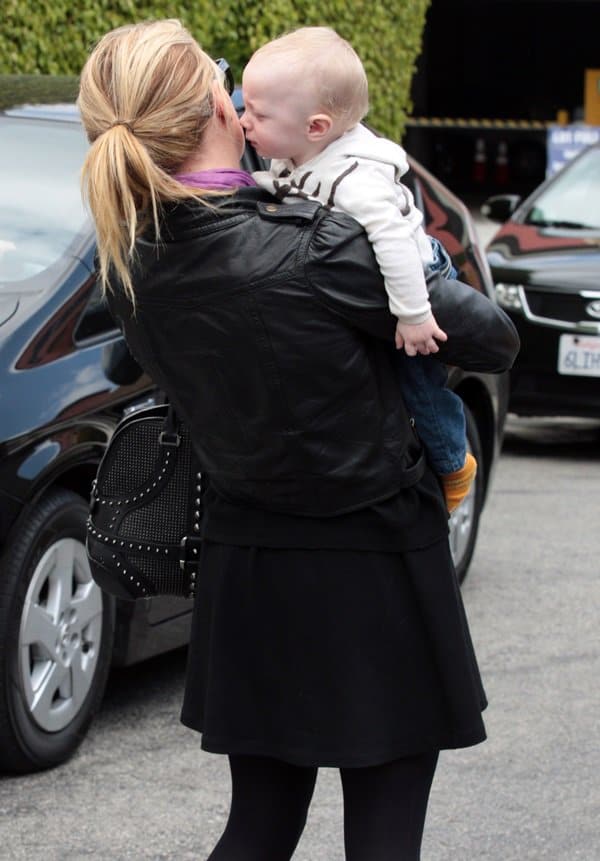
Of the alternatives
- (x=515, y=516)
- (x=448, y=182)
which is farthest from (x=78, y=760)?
(x=448, y=182)

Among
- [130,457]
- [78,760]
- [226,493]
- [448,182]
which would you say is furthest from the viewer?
[448,182]

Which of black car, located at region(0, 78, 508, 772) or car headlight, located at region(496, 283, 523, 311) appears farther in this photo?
car headlight, located at region(496, 283, 523, 311)

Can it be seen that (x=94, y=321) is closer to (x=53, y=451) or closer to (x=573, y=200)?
(x=53, y=451)

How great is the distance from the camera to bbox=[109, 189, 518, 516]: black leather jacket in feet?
7.77

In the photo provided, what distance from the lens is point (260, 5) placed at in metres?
9.92

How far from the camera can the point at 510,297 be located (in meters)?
9.08

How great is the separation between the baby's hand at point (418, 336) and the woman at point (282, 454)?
24 millimetres

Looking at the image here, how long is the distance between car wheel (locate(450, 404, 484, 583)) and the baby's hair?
136 inches

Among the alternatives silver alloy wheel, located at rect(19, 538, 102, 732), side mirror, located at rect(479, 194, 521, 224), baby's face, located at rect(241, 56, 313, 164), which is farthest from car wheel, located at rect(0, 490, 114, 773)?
side mirror, located at rect(479, 194, 521, 224)

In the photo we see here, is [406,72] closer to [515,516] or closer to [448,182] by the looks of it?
[515,516]

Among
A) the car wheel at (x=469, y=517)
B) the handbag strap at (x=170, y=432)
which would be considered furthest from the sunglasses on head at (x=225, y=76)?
the car wheel at (x=469, y=517)

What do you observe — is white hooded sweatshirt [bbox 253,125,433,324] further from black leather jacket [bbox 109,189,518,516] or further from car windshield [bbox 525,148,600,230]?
car windshield [bbox 525,148,600,230]

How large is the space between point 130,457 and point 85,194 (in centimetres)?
53

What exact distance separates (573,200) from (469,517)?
15.1 ft
